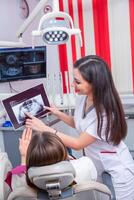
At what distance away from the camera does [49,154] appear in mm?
842

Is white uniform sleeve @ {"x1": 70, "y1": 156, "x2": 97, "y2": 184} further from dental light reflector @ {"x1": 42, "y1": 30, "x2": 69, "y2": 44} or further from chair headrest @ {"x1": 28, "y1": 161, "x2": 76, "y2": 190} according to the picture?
dental light reflector @ {"x1": 42, "y1": 30, "x2": 69, "y2": 44}

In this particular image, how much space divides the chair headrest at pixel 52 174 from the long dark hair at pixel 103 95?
25.9 inches

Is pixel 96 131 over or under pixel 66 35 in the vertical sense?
under

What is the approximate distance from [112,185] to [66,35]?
2.56 feet

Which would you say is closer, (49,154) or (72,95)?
(49,154)

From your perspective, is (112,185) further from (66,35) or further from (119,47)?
(119,47)

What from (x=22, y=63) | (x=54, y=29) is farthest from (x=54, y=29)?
(x=22, y=63)

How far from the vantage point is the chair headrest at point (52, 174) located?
80 centimetres

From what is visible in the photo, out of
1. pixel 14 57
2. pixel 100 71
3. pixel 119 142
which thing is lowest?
pixel 119 142

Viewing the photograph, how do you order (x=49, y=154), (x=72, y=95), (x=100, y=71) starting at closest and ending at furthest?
(x=49, y=154) < (x=100, y=71) < (x=72, y=95)

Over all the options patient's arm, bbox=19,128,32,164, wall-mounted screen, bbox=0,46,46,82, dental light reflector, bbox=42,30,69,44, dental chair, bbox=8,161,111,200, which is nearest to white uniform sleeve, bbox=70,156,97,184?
dental chair, bbox=8,161,111,200

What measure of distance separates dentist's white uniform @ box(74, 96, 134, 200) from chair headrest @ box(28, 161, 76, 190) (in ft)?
2.19

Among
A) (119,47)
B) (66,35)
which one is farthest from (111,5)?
(66,35)

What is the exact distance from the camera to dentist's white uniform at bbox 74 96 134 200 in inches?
59.0
